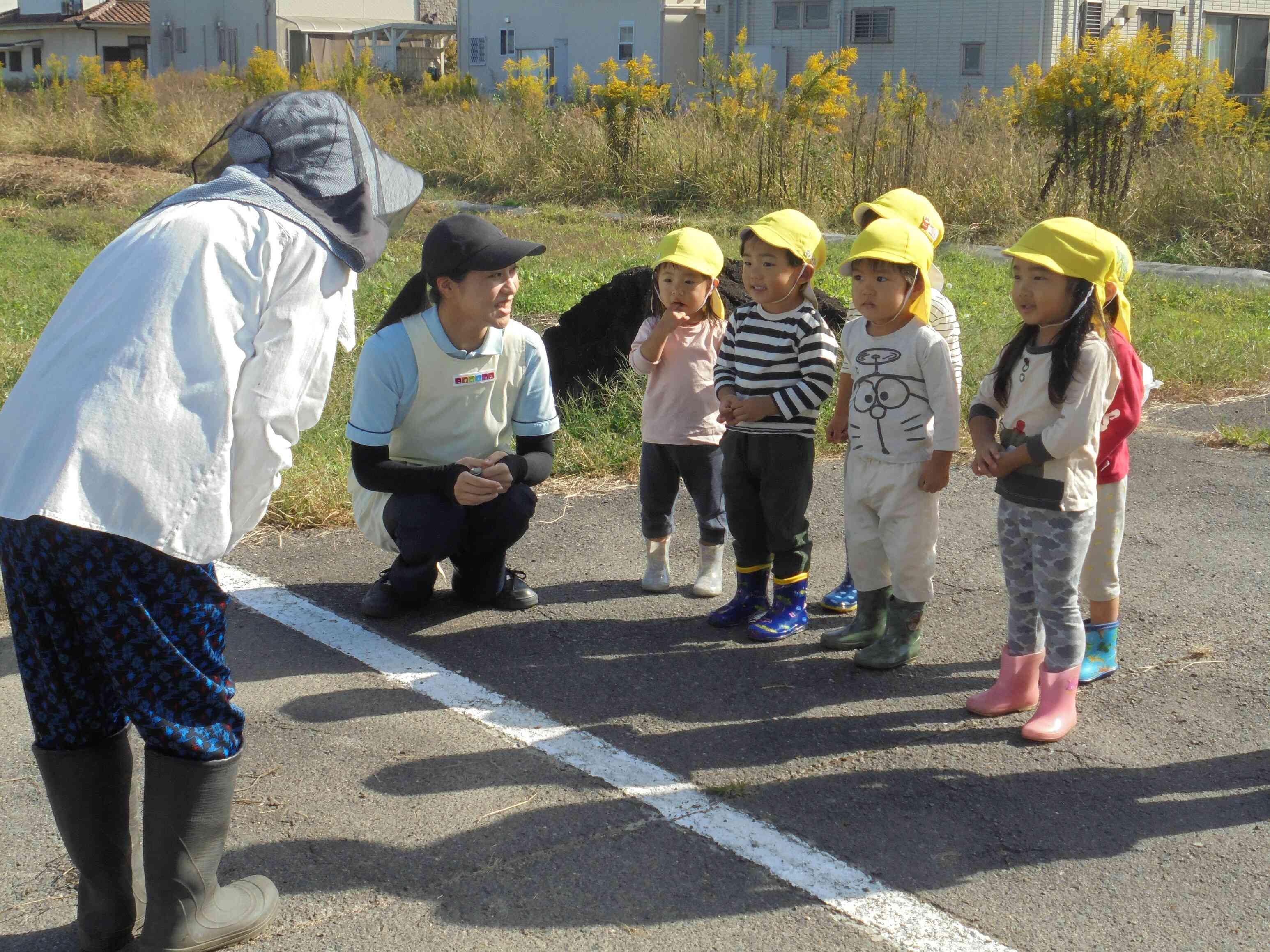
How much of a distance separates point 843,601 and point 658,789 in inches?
65.4

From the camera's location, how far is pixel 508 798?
347 cm

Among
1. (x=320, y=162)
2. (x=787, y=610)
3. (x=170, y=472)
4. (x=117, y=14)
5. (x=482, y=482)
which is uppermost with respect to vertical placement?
(x=117, y=14)

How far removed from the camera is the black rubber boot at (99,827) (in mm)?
2645

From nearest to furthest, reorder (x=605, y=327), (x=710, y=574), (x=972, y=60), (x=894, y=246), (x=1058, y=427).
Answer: (x=1058, y=427) < (x=894, y=246) < (x=710, y=574) < (x=605, y=327) < (x=972, y=60)

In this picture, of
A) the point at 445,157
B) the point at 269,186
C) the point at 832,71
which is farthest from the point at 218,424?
the point at 445,157

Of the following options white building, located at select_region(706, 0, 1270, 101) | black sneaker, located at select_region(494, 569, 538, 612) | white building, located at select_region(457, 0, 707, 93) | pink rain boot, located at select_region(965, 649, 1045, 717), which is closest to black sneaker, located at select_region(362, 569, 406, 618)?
black sneaker, located at select_region(494, 569, 538, 612)

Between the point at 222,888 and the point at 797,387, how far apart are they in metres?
2.57

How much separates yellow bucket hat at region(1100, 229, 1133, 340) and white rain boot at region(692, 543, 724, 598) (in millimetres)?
1767

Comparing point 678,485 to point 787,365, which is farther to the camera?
point 678,485

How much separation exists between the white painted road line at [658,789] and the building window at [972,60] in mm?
27893

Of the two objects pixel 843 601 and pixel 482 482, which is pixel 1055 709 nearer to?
pixel 843 601

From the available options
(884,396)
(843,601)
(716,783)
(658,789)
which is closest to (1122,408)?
(884,396)

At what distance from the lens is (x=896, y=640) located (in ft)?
14.3

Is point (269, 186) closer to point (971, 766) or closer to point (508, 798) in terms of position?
point (508, 798)
